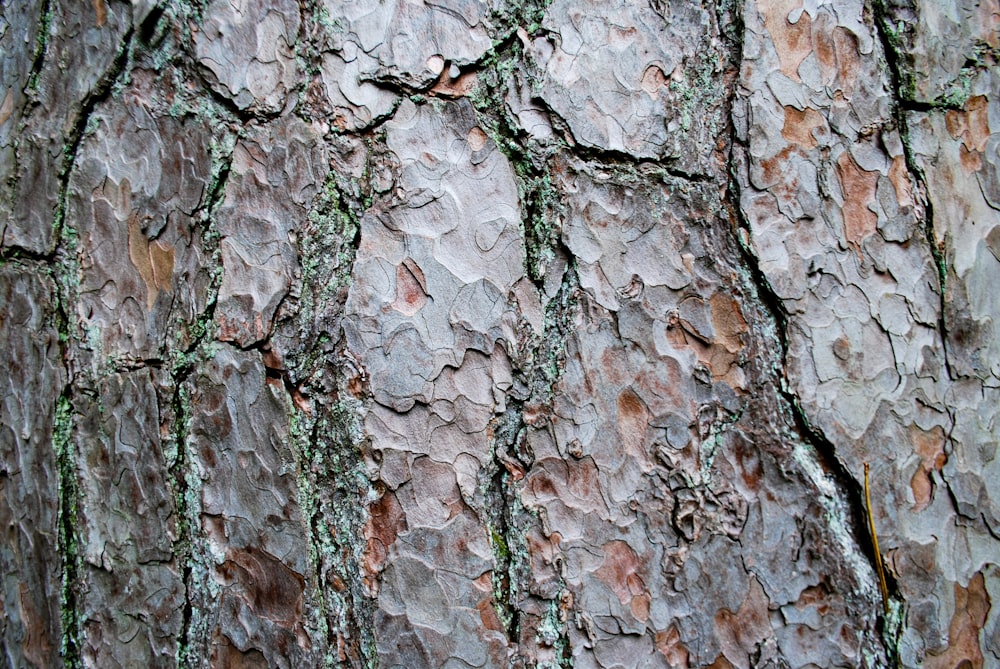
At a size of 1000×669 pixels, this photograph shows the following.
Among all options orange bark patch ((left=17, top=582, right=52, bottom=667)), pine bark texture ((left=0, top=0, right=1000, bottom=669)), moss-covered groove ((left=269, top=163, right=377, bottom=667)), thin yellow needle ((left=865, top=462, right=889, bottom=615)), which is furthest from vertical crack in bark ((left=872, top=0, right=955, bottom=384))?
orange bark patch ((left=17, top=582, right=52, bottom=667))

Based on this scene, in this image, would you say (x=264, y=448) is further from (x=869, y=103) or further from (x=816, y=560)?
(x=869, y=103)

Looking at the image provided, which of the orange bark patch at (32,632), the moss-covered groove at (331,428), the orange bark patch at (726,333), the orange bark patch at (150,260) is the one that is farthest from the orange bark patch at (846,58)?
the orange bark patch at (32,632)

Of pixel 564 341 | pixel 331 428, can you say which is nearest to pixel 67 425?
pixel 331 428

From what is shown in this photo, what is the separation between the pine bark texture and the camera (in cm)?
64

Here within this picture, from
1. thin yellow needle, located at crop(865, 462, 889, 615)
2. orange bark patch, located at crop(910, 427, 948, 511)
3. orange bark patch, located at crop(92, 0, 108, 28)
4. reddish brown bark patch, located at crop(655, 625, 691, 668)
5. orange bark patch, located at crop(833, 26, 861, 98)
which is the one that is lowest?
reddish brown bark patch, located at crop(655, 625, 691, 668)

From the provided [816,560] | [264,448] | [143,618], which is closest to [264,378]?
[264,448]

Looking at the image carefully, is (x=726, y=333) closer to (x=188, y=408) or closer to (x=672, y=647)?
(x=672, y=647)

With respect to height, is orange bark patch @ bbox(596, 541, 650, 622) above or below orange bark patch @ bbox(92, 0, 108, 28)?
below

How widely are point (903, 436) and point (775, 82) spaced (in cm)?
37

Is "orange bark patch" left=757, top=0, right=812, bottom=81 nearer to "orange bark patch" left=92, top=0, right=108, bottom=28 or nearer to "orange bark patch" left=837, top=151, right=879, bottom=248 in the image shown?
"orange bark patch" left=837, top=151, right=879, bottom=248

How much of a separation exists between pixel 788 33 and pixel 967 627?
614mm

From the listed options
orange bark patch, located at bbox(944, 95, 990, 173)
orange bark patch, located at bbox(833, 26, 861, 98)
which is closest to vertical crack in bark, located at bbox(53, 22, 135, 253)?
orange bark patch, located at bbox(833, 26, 861, 98)

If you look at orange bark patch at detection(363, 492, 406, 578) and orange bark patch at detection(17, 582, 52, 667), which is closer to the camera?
orange bark patch at detection(363, 492, 406, 578)

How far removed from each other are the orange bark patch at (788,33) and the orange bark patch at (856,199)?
103mm
